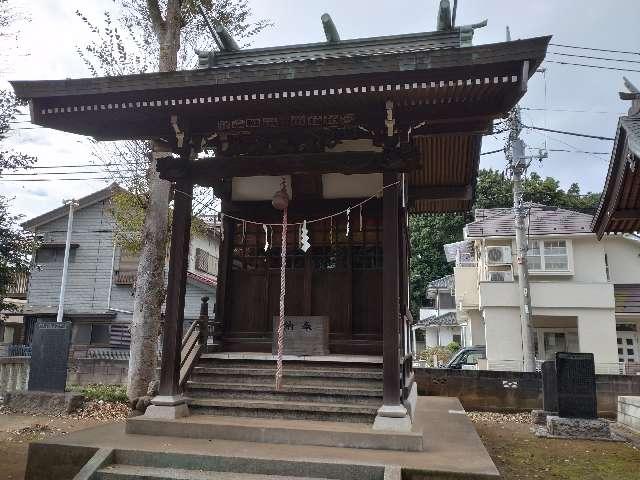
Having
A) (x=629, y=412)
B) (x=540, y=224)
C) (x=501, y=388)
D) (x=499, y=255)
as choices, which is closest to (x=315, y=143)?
(x=629, y=412)

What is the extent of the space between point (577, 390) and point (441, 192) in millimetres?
5127

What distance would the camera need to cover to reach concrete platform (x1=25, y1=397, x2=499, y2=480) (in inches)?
197

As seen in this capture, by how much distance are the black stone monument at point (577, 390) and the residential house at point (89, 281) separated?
17.3 meters

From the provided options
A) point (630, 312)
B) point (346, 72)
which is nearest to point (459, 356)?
point (630, 312)

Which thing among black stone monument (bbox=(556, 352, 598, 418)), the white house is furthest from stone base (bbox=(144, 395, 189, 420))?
the white house

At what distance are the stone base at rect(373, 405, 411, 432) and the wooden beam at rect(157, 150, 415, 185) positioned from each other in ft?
10.3

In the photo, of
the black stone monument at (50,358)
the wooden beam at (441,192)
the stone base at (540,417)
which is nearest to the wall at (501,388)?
the stone base at (540,417)

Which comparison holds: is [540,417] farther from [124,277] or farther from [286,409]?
[124,277]

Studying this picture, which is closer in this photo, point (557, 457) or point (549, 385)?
point (557, 457)

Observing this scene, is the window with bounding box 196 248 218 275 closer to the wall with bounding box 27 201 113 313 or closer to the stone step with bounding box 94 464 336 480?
the wall with bounding box 27 201 113 313

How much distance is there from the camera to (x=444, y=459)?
17.4 ft

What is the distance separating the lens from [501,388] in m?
15.1

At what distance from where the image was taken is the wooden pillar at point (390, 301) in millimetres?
6195

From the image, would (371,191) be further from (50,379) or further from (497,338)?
(497,338)
